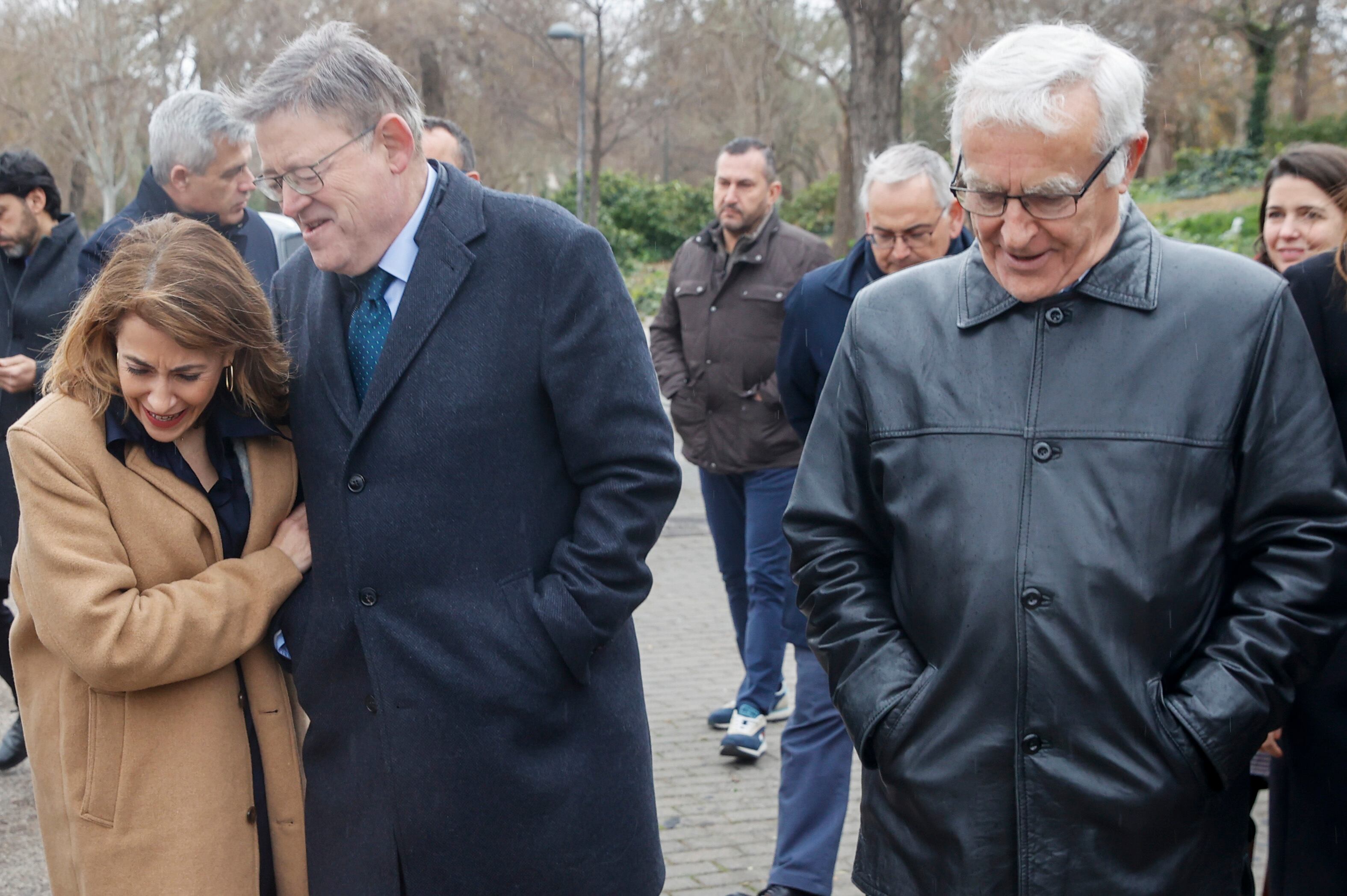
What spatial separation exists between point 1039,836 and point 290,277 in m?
1.88

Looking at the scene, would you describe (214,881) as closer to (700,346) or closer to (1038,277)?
(1038,277)

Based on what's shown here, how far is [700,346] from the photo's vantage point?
5.72 metres

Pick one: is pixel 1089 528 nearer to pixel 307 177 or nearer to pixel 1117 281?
pixel 1117 281

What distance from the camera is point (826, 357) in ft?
13.8

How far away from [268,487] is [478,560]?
494 mm

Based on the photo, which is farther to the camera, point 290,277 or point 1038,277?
point 290,277

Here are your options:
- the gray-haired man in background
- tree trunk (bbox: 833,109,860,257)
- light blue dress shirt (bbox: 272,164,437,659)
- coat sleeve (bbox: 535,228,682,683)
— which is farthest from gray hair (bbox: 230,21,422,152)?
tree trunk (bbox: 833,109,860,257)

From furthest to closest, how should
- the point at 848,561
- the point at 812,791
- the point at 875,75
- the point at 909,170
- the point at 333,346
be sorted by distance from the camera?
the point at 875,75 < the point at 909,170 < the point at 812,791 < the point at 333,346 < the point at 848,561

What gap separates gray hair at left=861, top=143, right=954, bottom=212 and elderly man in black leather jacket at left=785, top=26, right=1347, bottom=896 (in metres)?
1.83

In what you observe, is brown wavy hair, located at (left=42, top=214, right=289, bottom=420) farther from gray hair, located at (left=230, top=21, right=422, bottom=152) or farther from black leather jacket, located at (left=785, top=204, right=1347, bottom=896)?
black leather jacket, located at (left=785, top=204, right=1347, bottom=896)

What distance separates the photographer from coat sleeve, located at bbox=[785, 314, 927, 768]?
2285 millimetres

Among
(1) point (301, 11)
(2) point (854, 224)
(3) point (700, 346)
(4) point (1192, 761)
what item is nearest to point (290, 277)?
(4) point (1192, 761)

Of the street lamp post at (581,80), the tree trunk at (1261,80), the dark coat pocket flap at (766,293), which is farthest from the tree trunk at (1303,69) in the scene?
the dark coat pocket flap at (766,293)

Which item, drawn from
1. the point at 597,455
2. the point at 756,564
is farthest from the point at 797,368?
the point at 597,455
